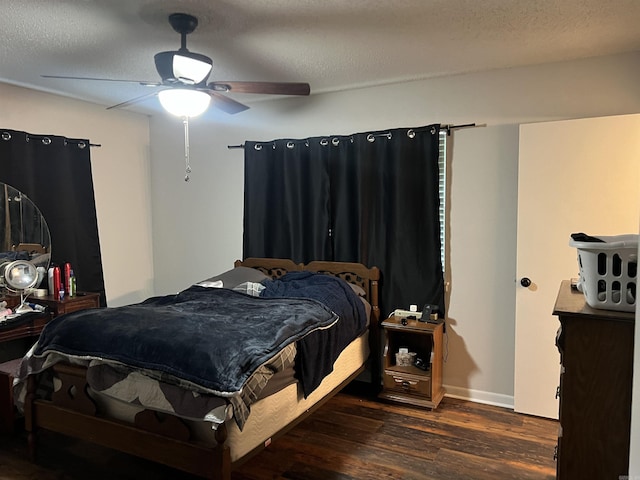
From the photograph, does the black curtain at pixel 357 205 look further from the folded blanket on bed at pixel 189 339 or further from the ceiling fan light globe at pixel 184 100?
the ceiling fan light globe at pixel 184 100

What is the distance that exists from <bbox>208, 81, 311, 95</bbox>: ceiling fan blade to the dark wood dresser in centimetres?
187

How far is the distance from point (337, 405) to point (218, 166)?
254 cm

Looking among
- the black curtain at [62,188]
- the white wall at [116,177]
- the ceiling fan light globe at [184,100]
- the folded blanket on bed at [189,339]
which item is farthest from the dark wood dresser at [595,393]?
→ the white wall at [116,177]

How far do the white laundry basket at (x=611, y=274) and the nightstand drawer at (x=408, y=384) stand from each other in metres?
1.96

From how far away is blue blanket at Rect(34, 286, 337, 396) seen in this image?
2100 millimetres

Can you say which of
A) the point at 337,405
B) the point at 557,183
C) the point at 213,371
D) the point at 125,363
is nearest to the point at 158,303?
the point at 125,363

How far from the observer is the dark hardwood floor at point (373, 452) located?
2.57 metres

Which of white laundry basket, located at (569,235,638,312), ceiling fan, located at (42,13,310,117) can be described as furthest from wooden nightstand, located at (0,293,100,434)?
white laundry basket, located at (569,235,638,312)

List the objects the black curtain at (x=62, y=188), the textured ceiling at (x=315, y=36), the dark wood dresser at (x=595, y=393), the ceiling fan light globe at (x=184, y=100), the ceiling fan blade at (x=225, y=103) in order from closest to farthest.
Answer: the dark wood dresser at (x=595, y=393), the textured ceiling at (x=315, y=36), the ceiling fan light globe at (x=184, y=100), the ceiling fan blade at (x=225, y=103), the black curtain at (x=62, y=188)

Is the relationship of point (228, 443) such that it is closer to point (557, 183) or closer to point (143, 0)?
point (143, 0)

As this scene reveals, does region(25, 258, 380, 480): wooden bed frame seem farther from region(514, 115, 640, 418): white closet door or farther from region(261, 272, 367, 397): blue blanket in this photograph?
region(514, 115, 640, 418): white closet door

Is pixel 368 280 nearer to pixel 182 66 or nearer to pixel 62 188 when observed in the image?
pixel 182 66

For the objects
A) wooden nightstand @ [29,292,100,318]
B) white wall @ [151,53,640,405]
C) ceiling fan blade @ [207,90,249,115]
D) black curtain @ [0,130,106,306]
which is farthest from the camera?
black curtain @ [0,130,106,306]

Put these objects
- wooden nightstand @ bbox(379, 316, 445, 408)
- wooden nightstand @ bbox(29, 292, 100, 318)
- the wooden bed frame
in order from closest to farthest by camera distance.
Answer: the wooden bed frame
wooden nightstand @ bbox(379, 316, 445, 408)
wooden nightstand @ bbox(29, 292, 100, 318)
